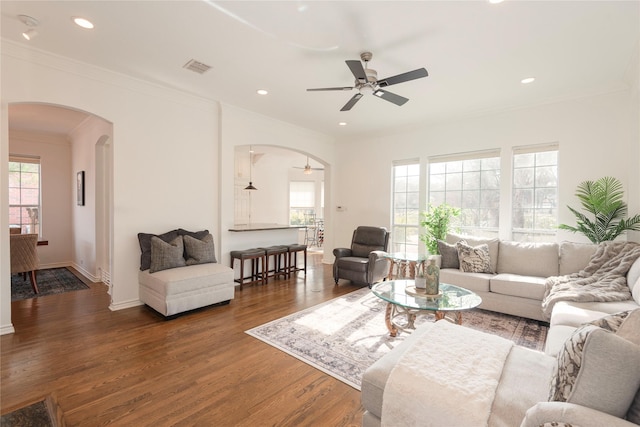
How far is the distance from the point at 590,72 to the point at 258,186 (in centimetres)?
750

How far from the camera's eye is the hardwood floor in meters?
1.92

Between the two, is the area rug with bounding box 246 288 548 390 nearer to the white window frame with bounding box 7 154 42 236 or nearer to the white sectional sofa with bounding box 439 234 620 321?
the white sectional sofa with bounding box 439 234 620 321

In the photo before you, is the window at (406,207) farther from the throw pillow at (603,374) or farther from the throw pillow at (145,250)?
the throw pillow at (603,374)

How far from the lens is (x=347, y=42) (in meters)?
2.90

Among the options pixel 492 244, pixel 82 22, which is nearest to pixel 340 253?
pixel 492 244

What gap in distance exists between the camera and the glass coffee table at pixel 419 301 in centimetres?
253

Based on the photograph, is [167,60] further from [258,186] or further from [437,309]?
[258,186]

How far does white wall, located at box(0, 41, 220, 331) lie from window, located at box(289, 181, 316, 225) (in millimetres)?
5446

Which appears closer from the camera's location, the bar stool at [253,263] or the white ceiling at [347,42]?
the white ceiling at [347,42]

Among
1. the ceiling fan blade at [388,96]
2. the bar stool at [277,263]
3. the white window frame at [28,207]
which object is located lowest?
the bar stool at [277,263]

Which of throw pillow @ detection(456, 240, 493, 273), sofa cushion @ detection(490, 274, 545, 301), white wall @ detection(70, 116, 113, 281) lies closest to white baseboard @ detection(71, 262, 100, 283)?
white wall @ detection(70, 116, 113, 281)

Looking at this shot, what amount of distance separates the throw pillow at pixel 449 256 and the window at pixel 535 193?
4.15 feet

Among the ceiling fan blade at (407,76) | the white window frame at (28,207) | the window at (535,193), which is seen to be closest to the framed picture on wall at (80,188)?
the white window frame at (28,207)

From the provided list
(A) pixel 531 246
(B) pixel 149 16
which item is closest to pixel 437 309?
(A) pixel 531 246
